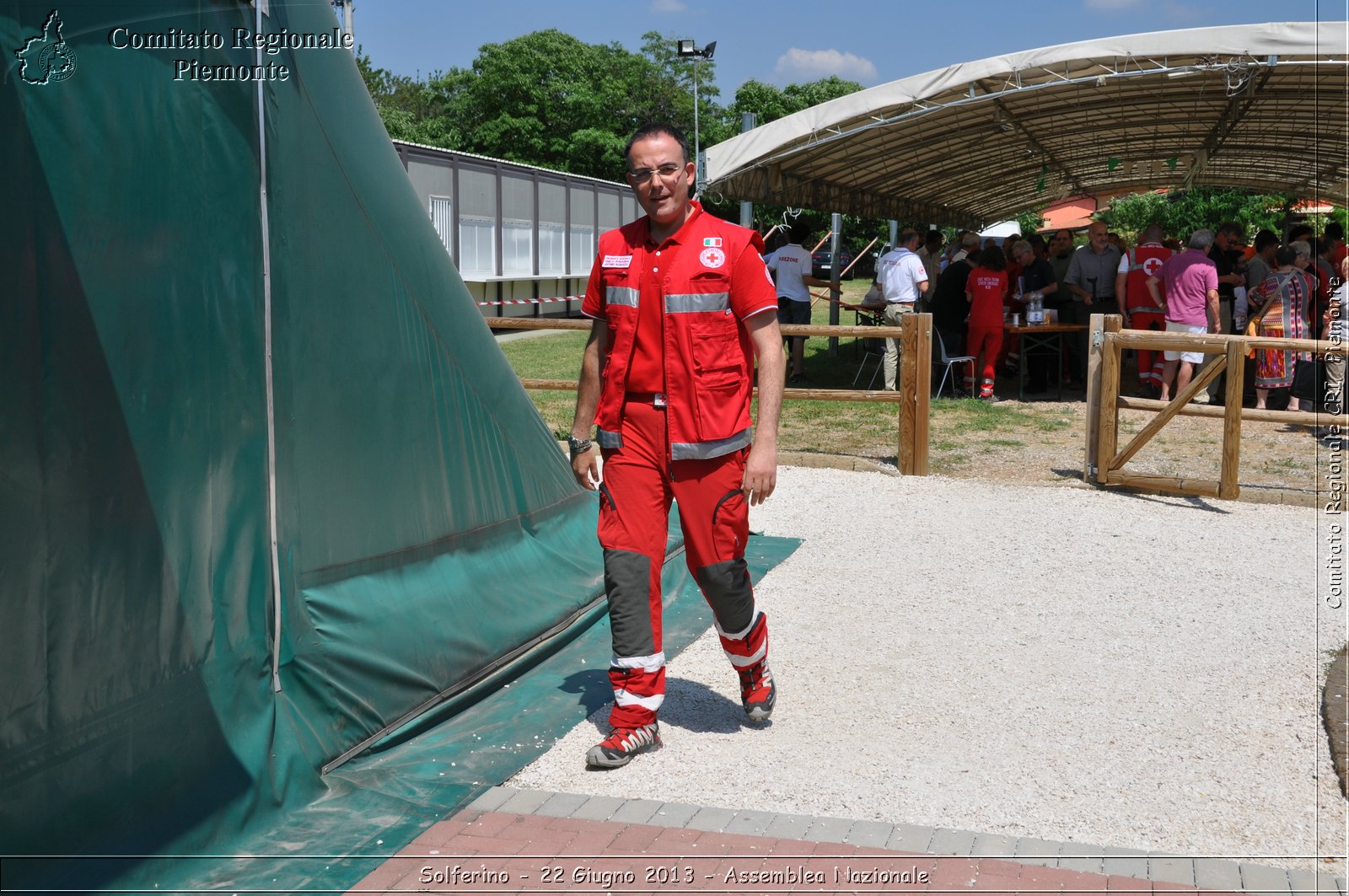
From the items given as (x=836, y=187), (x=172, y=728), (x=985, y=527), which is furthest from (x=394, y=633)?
(x=836, y=187)

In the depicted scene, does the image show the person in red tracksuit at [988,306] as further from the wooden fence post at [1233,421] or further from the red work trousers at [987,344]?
the wooden fence post at [1233,421]

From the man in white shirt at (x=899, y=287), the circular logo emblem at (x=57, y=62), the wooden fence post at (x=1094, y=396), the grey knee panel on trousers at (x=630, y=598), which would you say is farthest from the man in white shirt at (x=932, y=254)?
the circular logo emblem at (x=57, y=62)

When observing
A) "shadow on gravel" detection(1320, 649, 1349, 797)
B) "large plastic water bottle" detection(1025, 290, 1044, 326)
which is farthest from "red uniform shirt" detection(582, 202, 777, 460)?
"large plastic water bottle" detection(1025, 290, 1044, 326)

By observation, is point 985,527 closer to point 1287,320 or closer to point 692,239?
point 692,239

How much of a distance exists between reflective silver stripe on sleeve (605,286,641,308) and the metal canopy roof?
889 centimetres

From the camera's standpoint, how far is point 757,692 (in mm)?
4277

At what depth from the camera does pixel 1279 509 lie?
813 cm

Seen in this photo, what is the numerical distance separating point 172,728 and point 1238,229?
1386 centimetres

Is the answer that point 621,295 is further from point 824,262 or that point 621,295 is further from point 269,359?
point 824,262

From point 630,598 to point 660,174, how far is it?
1.35m

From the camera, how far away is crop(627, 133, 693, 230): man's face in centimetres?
380

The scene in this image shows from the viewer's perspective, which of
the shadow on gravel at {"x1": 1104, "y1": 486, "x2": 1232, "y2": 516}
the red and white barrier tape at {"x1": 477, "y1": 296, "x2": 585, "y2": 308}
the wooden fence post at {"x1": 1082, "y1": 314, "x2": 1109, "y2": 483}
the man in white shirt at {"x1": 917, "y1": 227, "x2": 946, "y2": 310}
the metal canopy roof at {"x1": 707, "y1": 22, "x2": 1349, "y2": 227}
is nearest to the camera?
the shadow on gravel at {"x1": 1104, "y1": 486, "x2": 1232, "y2": 516}

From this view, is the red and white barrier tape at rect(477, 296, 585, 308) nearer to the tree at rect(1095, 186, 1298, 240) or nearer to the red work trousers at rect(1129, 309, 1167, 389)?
the red work trousers at rect(1129, 309, 1167, 389)

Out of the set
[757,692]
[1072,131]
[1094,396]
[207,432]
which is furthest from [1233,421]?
[1072,131]
